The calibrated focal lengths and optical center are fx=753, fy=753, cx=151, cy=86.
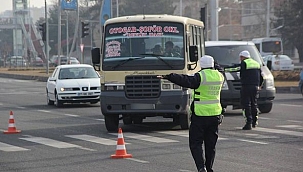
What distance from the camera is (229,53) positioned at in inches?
867

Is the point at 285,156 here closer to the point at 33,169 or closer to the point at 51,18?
the point at 33,169

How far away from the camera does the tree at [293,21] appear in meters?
76.7

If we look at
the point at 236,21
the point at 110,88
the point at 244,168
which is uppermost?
the point at 236,21

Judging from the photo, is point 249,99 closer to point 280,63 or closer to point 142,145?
point 142,145

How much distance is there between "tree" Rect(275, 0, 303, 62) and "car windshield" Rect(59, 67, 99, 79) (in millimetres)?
51258

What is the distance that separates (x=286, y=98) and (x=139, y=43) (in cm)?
1320

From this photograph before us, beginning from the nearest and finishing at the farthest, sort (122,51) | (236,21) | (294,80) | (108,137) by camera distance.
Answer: (108,137) < (122,51) < (294,80) < (236,21)

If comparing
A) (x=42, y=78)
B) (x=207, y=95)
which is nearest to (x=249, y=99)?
(x=207, y=95)

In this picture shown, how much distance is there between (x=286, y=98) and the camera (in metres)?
29.2

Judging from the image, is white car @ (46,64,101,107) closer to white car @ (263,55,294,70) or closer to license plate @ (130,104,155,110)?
license plate @ (130,104,155,110)

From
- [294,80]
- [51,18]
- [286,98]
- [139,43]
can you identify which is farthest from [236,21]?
[139,43]

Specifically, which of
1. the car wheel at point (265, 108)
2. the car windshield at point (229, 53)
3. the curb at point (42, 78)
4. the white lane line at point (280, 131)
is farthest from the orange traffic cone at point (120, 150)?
the curb at point (42, 78)

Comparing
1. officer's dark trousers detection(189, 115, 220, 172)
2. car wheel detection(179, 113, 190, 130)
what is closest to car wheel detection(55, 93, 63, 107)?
Result: car wheel detection(179, 113, 190, 130)

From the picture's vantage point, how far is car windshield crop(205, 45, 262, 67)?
21828 millimetres
